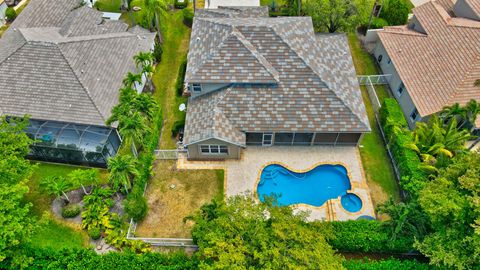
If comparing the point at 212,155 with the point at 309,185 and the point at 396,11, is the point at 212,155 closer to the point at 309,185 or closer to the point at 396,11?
the point at 309,185

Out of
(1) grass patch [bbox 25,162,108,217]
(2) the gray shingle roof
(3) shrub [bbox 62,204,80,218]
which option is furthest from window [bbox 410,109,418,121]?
(3) shrub [bbox 62,204,80,218]

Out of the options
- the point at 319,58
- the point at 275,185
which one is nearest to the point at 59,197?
the point at 275,185

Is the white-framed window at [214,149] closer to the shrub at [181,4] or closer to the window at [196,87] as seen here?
the window at [196,87]

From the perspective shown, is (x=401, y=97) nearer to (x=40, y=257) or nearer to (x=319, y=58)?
(x=319, y=58)

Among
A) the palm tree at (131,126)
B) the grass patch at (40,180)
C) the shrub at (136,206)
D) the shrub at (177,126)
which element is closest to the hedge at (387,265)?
the shrub at (136,206)

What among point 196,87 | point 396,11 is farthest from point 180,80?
point 396,11

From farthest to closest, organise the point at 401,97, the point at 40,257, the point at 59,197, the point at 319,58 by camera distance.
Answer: the point at 401,97 < the point at 319,58 < the point at 59,197 < the point at 40,257
